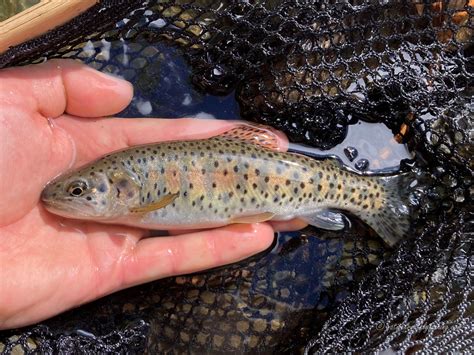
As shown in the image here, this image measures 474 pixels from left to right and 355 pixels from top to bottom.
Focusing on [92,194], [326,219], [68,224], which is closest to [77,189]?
[92,194]

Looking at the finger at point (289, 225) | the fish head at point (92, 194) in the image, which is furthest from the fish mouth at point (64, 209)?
the finger at point (289, 225)

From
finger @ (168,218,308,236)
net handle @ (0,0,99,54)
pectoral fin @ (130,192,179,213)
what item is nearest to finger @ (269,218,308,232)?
finger @ (168,218,308,236)

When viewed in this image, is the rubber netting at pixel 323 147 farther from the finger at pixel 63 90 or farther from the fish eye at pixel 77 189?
the fish eye at pixel 77 189

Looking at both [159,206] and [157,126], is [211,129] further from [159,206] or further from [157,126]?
[159,206]

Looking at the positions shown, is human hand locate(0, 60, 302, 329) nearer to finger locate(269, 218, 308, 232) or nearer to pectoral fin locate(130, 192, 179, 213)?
finger locate(269, 218, 308, 232)

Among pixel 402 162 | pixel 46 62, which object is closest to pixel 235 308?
pixel 402 162
